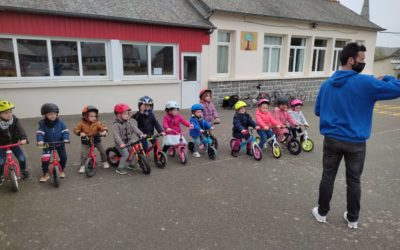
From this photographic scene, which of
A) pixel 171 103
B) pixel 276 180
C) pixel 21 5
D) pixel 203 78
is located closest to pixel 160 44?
pixel 203 78

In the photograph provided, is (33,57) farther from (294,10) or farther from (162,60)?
(294,10)

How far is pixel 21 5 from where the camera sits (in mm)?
8781

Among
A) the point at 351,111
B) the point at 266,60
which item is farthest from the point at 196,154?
the point at 266,60

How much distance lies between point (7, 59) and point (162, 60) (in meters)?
5.41

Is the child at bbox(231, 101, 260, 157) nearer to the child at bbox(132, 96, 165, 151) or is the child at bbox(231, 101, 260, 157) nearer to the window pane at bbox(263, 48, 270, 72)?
the child at bbox(132, 96, 165, 151)

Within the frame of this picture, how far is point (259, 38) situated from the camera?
14.3 m

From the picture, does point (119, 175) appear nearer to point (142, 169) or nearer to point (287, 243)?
point (142, 169)

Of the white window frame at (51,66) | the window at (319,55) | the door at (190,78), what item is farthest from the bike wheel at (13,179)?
the window at (319,55)

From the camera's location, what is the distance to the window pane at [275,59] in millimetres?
15711

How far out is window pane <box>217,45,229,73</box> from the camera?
13.8 meters

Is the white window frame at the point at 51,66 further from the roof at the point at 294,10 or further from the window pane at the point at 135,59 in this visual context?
the roof at the point at 294,10

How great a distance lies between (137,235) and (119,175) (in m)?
2.07

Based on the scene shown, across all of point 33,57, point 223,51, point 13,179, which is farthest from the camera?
point 223,51

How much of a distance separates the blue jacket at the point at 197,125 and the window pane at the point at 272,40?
403 inches
